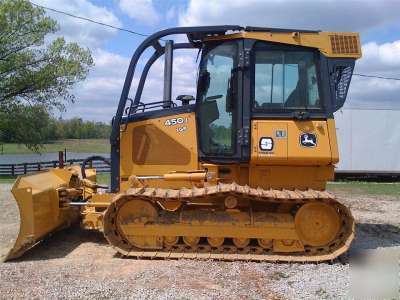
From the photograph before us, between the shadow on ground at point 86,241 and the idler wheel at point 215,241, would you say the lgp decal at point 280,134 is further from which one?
the shadow on ground at point 86,241

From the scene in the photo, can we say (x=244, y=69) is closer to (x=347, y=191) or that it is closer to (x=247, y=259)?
(x=247, y=259)

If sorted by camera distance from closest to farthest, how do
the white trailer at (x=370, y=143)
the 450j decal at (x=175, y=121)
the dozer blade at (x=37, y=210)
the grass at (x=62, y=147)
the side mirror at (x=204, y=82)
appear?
the dozer blade at (x=37, y=210)
the side mirror at (x=204, y=82)
the 450j decal at (x=175, y=121)
the white trailer at (x=370, y=143)
the grass at (x=62, y=147)

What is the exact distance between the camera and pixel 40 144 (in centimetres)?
3244

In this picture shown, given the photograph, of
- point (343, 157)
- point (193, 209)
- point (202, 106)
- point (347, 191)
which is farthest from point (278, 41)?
point (343, 157)

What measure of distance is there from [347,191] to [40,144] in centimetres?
2001

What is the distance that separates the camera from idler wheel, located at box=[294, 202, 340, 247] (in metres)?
7.75

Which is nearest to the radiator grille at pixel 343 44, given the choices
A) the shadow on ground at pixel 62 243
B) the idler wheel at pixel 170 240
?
the idler wheel at pixel 170 240

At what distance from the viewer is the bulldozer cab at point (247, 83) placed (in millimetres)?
8039

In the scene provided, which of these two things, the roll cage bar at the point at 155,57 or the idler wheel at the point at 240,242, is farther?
the roll cage bar at the point at 155,57

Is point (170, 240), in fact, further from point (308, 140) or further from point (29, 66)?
point (29, 66)

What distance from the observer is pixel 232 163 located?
323 inches

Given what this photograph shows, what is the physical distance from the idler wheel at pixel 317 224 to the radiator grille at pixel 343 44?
2.32 meters

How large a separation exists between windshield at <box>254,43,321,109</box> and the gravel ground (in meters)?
2.32

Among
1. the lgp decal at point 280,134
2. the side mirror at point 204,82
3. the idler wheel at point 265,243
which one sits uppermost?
the side mirror at point 204,82
